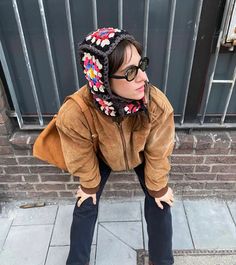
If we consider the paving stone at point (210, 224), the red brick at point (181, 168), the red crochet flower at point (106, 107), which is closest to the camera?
the red crochet flower at point (106, 107)

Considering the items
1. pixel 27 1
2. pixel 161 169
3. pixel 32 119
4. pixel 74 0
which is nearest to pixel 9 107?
pixel 32 119

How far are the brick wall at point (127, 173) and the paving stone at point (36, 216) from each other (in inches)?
4.6

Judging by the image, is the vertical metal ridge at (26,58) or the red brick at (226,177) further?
the red brick at (226,177)

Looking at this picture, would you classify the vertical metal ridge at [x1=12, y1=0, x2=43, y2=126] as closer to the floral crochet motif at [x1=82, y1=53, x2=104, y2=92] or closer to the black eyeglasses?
the floral crochet motif at [x1=82, y1=53, x2=104, y2=92]

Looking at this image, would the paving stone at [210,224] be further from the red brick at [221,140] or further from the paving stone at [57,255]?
the paving stone at [57,255]

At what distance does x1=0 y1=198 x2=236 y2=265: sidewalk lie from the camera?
6.83 ft

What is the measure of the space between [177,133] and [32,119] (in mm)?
1136

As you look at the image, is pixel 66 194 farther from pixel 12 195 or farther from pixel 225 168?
pixel 225 168

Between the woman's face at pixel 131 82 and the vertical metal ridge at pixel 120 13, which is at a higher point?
the vertical metal ridge at pixel 120 13

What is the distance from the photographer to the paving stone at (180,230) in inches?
84.6

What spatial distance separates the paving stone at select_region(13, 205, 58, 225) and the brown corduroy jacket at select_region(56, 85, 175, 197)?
805mm

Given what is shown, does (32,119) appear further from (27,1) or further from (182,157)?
(182,157)

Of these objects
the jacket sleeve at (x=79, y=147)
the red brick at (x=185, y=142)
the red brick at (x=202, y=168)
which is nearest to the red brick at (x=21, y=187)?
the jacket sleeve at (x=79, y=147)

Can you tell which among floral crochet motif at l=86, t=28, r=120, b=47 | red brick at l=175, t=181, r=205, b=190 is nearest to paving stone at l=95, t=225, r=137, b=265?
red brick at l=175, t=181, r=205, b=190
